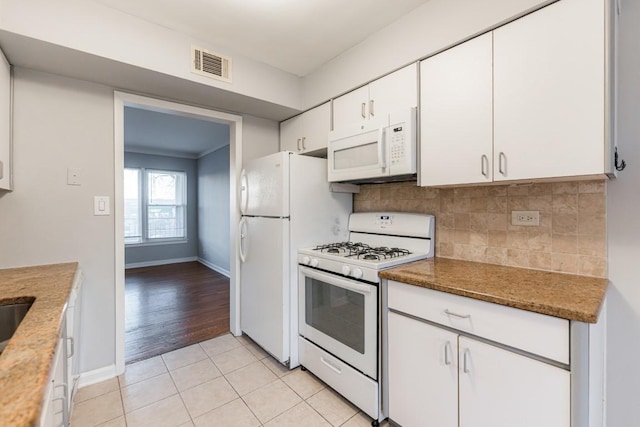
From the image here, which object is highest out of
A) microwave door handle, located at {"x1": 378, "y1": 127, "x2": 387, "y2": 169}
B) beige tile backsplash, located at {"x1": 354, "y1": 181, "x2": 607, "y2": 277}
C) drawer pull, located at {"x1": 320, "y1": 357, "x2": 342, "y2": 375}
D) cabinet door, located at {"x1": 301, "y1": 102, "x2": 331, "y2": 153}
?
cabinet door, located at {"x1": 301, "y1": 102, "x2": 331, "y2": 153}

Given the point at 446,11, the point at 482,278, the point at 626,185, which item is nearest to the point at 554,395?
the point at 482,278

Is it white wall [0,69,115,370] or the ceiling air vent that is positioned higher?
the ceiling air vent

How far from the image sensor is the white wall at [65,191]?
183 cm

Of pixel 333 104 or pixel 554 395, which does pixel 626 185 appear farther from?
pixel 333 104

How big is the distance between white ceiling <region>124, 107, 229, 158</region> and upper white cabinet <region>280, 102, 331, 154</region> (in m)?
1.57

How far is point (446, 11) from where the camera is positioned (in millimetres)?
1615

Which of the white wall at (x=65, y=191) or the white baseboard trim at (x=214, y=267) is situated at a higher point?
the white wall at (x=65, y=191)

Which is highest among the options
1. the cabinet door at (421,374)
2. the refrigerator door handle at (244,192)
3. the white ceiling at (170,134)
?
the white ceiling at (170,134)

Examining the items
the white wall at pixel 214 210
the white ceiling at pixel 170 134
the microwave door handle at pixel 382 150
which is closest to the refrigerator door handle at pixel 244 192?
the microwave door handle at pixel 382 150

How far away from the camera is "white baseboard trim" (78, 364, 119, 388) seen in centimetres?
202

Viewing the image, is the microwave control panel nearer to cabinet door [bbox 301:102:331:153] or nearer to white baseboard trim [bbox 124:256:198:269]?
cabinet door [bbox 301:102:331:153]

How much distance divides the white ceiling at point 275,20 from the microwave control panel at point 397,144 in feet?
2.35

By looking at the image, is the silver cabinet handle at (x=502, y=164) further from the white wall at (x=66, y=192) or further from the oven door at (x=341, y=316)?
the white wall at (x=66, y=192)

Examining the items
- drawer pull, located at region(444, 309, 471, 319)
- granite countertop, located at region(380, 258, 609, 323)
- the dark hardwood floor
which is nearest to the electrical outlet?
granite countertop, located at region(380, 258, 609, 323)
